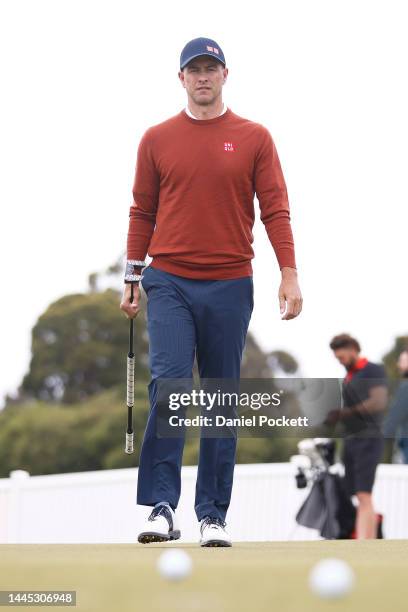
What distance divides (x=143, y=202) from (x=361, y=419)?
4336 millimetres

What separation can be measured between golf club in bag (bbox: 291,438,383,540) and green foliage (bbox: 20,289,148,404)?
3332 cm

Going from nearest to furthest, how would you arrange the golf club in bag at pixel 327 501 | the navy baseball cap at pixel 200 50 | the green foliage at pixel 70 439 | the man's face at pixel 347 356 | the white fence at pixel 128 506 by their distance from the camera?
the navy baseball cap at pixel 200 50 → the man's face at pixel 347 356 → the golf club in bag at pixel 327 501 → the white fence at pixel 128 506 → the green foliage at pixel 70 439

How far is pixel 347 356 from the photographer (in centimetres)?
1014

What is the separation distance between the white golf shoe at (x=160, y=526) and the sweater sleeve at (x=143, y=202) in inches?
44.9

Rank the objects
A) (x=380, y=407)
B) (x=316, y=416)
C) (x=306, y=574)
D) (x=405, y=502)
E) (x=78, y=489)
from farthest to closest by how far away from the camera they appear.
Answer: (x=78, y=489) < (x=405, y=502) < (x=380, y=407) < (x=316, y=416) < (x=306, y=574)

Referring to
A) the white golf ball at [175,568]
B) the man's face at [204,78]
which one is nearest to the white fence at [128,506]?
the man's face at [204,78]

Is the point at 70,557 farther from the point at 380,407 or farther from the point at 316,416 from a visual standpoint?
the point at 380,407

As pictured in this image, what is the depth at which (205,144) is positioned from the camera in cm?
595

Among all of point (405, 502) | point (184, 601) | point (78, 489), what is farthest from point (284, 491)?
point (184, 601)

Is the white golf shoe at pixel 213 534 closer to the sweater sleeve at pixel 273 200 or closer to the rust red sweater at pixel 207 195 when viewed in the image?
the rust red sweater at pixel 207 195

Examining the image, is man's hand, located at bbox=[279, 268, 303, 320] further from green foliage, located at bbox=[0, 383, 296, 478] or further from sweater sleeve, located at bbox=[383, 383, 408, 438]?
green foliage, located at bbox=[0, 383, 296, 478]

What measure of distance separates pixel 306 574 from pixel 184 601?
17.5 inches

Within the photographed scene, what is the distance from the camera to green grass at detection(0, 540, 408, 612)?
3098 millimetres

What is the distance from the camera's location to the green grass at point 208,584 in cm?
310
